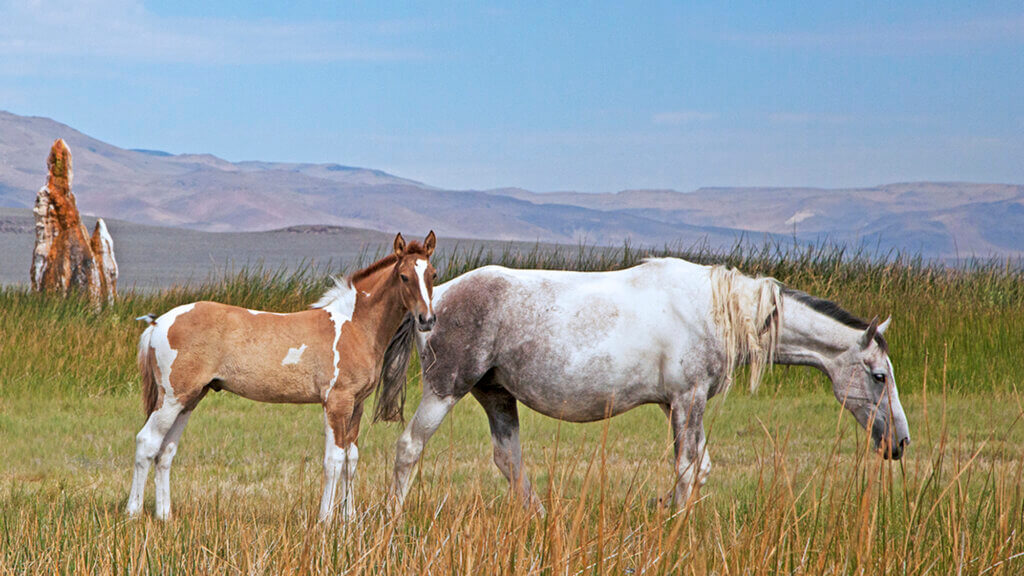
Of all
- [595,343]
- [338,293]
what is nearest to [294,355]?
[338,293]

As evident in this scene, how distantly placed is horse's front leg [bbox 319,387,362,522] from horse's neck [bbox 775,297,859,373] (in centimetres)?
289

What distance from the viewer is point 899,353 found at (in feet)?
41.8

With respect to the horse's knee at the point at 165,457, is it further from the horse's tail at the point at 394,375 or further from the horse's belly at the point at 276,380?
the horse's tail at the point at 394,375

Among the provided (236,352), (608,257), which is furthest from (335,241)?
(236,352)

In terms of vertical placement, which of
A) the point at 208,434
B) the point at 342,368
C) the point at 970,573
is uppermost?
the point at 342,368

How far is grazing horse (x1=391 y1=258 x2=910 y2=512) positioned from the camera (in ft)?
20.4

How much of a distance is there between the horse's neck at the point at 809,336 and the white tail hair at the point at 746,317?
6.8 inches

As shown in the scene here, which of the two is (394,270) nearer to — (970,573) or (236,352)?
(236,352)

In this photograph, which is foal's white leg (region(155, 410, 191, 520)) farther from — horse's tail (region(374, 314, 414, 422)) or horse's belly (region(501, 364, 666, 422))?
horse's belly (region(501, 364, 666, 422))

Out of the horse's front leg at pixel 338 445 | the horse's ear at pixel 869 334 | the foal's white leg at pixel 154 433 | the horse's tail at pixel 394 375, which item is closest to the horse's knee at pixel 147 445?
the foal's white leg at pixel 154 433

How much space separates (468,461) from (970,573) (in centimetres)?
494

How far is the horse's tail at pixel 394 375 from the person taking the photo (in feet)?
22.0

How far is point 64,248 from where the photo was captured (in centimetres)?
1527

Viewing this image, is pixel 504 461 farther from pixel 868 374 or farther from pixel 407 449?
pixel 868 374
